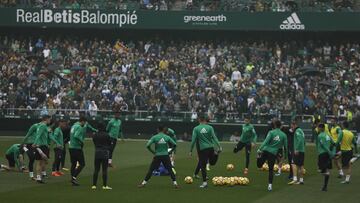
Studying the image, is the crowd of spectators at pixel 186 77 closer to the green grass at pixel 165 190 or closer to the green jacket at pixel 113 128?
the green jacket at pixel 113 128

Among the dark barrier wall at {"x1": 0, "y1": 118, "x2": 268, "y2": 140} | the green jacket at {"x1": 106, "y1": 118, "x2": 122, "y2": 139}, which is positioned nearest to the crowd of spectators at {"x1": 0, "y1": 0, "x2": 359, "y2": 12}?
the dark barrier wall at {"x1": 0, "y1": 118, "x2": 268, "y2": 140}

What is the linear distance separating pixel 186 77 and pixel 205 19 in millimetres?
5463

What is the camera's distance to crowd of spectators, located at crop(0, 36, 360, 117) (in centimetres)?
4878

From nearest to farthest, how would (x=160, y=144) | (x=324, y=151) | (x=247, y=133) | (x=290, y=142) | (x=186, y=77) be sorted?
(x=160, y=144)
(x=324, y=151)
(x=290, y=142)
(x=247, y=133)
(x=186, y=77)

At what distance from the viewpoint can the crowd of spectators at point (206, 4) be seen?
54.0 meters

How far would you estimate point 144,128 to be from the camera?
1948 inches

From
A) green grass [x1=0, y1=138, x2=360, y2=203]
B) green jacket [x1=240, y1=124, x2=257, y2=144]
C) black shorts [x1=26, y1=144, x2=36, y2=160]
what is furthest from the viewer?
green jacket [x1=240, y1=124, x2=257, y2=144]

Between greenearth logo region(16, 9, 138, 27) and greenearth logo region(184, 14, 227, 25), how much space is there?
355 cm

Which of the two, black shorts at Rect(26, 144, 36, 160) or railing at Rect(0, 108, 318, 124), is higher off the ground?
railing at Rect(0, 108, 318, 124)

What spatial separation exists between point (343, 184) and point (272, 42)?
2945 cm

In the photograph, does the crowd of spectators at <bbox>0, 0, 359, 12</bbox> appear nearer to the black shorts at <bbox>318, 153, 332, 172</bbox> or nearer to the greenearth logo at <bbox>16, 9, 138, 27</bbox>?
the greenearth logo at <bbox>16, 9, 138, 27</bbox>

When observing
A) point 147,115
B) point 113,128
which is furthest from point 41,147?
point 147,115

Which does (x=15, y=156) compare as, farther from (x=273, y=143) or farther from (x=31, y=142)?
(x=273, y=143)

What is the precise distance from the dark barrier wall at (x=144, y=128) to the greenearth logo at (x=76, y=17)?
8.47 metres
